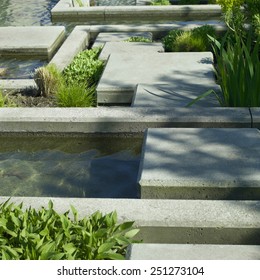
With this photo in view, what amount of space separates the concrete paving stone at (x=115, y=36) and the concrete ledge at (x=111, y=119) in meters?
3.97

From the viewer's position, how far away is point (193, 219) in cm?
359

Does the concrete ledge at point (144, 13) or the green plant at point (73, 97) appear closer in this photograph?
the green plant at point (73, 97)

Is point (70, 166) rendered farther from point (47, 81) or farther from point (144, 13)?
point (144, 13)

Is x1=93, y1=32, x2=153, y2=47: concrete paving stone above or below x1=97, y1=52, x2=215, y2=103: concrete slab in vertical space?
below

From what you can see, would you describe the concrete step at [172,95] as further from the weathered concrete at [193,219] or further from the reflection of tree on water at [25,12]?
the reflection of tree on water at [25,12]

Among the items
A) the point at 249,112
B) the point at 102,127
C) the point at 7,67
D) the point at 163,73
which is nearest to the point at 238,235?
the point at 249,112

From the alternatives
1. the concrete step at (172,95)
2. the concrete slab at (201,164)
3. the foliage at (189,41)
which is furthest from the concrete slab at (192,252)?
the foliage at (189,41)

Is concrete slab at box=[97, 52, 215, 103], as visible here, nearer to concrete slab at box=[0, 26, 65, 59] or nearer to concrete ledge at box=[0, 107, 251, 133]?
concrete ledge at box=[0, 107, 251, 133]

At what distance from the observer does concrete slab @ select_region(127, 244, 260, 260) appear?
10.6 feet

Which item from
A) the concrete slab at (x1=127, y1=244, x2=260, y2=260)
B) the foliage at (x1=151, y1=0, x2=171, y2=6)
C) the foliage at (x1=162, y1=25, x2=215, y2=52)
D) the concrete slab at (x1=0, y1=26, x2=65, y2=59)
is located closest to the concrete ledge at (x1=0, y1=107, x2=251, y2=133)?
the concrete slab at (x1=127, y1=244, x2=260, y2=260)

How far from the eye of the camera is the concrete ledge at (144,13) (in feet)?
38.6

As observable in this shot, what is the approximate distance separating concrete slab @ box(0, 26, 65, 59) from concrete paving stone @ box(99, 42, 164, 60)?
128cm
